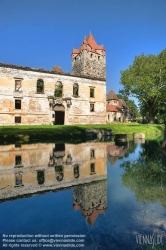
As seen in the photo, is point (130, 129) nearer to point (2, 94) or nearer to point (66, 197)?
point (2, 94)

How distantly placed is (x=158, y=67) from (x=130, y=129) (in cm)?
1602

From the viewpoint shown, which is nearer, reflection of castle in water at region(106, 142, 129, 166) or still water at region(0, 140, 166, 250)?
still water at region(0, 140, 166, 250)

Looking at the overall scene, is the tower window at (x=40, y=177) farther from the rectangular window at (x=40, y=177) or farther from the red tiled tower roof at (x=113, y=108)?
the red tiled tower roof at (x=113, y=108)

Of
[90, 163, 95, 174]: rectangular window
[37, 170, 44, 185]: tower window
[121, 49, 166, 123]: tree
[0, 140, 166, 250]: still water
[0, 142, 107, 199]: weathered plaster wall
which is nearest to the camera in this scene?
[0, 140, 166, 250]: still water

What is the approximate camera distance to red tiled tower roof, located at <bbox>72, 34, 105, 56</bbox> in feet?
154

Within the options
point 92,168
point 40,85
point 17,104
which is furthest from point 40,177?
point 40,85

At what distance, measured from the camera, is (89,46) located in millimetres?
47938

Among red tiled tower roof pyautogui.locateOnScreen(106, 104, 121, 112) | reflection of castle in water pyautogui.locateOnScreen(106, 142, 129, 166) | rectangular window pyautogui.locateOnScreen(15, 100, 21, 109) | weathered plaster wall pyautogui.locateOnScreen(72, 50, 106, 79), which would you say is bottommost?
reflection of castle in water pyautogui.locateOnScreen(106, 142, 129, 166)

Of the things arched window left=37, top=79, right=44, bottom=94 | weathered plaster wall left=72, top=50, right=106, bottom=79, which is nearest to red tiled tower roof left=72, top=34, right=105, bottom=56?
weathered plaster wall left=72, top=50, right=106, bottom=79

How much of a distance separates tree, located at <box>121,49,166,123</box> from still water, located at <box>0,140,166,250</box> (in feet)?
105

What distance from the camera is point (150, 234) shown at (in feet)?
10.4

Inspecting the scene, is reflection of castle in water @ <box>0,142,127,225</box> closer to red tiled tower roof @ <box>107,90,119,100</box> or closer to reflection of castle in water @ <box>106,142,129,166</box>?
reflection of castle in water @ <box>106,142,129,166</box>

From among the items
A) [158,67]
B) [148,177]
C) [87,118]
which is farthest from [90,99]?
[148,177]

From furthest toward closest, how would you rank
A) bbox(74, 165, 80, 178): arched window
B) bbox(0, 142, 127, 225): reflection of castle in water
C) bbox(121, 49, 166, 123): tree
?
bbox(121, 49, 166, 123): tree < bbox(74, 165, 80, 178): arched window < bbox(0, 142, 127, 225): reflection of castle in water
